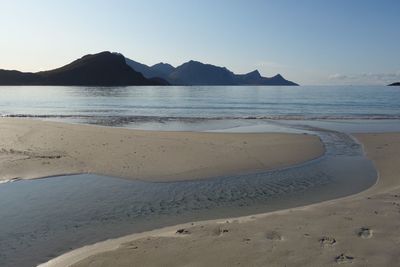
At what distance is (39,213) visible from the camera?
8797mm

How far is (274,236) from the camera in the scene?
22.3ft

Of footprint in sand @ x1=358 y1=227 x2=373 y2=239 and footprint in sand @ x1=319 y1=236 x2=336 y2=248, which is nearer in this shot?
footprint in sand @ x1=319 y1=236 x2=336 y2=248

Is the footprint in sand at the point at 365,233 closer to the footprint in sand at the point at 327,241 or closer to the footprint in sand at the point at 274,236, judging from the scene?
the footprint in sand at the point at 327,241

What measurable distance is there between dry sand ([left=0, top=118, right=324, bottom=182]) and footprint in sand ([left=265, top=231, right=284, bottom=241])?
5955mm

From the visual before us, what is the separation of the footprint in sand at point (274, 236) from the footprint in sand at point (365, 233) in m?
1.35

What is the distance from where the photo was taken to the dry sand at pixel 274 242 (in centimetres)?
583

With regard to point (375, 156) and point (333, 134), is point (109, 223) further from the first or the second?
point (333, 134)

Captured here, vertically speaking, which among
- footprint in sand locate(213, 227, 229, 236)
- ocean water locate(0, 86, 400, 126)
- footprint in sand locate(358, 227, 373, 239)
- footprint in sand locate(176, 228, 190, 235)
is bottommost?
ocean water locate(0, 86, 400, 126)

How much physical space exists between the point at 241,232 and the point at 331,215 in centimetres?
213

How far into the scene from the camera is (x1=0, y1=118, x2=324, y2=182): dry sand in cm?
1332

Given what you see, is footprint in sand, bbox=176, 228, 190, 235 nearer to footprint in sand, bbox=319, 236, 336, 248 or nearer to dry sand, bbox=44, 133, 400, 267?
dry sand, bbox=44, 133, 400, 267

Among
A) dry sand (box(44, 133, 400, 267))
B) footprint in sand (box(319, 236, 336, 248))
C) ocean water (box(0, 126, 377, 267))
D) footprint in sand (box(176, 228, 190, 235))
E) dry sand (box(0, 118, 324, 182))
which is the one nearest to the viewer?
dry sand (box(44, 133, 400, 267))

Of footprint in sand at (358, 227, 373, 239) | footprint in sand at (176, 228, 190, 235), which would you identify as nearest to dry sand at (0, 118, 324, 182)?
footprint in sand at (176, 228, 190, 235)

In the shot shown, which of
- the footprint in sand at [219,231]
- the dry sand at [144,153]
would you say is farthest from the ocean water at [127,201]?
the footprint in sand at [219,231]
